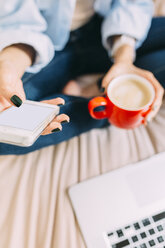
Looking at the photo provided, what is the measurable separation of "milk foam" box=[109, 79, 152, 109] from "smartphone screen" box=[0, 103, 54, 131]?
5.5 inches

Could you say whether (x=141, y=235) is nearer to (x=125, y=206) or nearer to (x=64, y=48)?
(x=125, y=206)

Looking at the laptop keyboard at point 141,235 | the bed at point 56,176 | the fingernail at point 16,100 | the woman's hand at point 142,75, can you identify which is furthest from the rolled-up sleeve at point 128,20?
the laptop keyboard at point 141,235

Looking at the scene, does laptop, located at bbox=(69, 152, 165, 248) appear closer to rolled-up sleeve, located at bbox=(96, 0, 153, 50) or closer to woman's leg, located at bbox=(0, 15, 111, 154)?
woman's leg, located at bbox=(0, 15, 111, 154)

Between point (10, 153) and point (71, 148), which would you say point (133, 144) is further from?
point (10, 153)

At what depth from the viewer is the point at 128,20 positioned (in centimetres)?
55

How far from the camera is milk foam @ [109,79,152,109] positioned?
1.43 feet

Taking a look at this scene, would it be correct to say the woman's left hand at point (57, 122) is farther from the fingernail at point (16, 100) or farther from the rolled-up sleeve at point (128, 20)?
the rolled-up sleeve at point (128, 20)

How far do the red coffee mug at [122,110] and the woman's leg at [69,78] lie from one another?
0.20 feet

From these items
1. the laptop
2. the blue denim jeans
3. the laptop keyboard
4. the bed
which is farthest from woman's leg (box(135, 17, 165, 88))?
the laptop keyboard

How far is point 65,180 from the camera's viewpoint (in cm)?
47

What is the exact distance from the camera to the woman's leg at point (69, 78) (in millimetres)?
486

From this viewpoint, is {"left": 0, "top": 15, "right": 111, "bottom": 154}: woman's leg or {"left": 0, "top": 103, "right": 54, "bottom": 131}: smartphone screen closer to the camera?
{"left": 0, "top": 103, "right": 54, "bottom": 131}: smartphone screen

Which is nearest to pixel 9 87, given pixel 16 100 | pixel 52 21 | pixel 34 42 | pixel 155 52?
pixel 16 100

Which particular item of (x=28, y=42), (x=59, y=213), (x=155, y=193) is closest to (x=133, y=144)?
(x=155, y=193)
